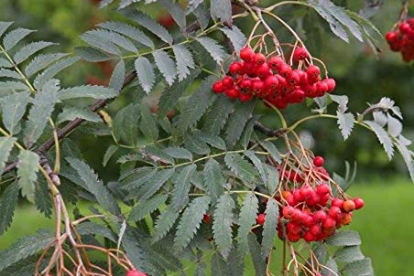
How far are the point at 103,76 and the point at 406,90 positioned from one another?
3420 millimetres

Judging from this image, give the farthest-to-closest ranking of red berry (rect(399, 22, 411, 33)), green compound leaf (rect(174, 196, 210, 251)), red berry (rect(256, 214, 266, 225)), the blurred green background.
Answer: the blurred green background
red berry (rect(399, 22, 411, 33))
red berry (rect(256, 214, 266, 225))
green compound leaf (rect(174, 196, 210, 251))

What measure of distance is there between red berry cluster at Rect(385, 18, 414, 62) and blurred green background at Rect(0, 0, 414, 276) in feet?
0.42

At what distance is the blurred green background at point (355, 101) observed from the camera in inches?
175

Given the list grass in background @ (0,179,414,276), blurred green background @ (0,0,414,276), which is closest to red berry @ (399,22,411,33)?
blurred green background @ (0,0,414,276)

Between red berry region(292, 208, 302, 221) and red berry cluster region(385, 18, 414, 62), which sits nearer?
red berry region(292, 208, 302, 221)

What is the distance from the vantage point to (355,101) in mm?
7930

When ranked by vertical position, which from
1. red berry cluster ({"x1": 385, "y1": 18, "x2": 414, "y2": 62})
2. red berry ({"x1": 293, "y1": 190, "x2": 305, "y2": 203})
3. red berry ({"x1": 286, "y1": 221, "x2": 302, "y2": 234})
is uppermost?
red berry ({"x1": 293, "y1": 190, "x2": 305, "y2": 203})

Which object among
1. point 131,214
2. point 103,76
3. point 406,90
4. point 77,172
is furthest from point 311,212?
point 406,90

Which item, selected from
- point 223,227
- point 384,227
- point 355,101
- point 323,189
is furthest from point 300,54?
point 355,101

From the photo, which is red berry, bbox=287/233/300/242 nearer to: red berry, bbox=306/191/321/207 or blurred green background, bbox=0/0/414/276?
red berry, bbox=306/191/321/207

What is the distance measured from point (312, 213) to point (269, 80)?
266 millimetres

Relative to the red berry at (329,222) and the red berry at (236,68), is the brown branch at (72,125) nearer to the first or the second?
the red berry at (236,68)

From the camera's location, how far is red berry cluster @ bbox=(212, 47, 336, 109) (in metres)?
1.75

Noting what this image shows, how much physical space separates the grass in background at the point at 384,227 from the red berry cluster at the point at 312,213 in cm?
259
